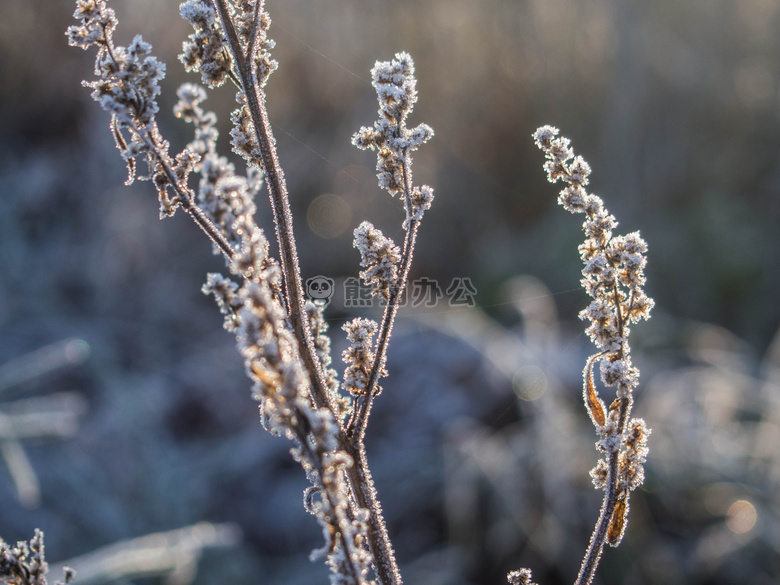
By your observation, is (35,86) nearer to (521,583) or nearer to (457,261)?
(457,261)

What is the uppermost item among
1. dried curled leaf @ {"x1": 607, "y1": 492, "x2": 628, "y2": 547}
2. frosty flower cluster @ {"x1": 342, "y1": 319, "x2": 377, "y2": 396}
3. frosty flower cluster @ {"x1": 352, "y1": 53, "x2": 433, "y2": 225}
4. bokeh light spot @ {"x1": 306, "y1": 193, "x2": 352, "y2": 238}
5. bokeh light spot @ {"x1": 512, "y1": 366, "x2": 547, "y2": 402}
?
bokeh light spot @ {"x1": 306, "y1": 193, "x2": 352, "y2": 238}

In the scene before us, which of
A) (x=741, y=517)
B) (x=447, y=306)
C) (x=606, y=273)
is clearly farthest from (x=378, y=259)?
(x=447, y=306)

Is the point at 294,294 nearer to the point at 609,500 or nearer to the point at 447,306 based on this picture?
the point at 609,500

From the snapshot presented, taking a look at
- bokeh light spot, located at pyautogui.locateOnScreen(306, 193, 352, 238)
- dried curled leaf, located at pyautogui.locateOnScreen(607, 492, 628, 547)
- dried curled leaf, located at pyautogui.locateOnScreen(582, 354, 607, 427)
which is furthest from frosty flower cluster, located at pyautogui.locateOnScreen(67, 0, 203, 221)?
bokeh light spot, located at pyautogui.locateOnScreen(306, 193, 352, 238)

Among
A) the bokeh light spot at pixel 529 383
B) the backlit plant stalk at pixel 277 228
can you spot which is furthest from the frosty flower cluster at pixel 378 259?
the bokeh light spot at pixel 529 383

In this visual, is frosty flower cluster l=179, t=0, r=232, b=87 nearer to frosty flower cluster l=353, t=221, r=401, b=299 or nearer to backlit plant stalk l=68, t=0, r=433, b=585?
backlit plant stalk l=68, t=0, r=433, b=585

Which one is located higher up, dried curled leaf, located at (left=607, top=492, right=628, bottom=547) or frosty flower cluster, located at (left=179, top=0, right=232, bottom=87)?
frosty flower cluster, located at (left=179, top=0, right=232, bottom=87)
